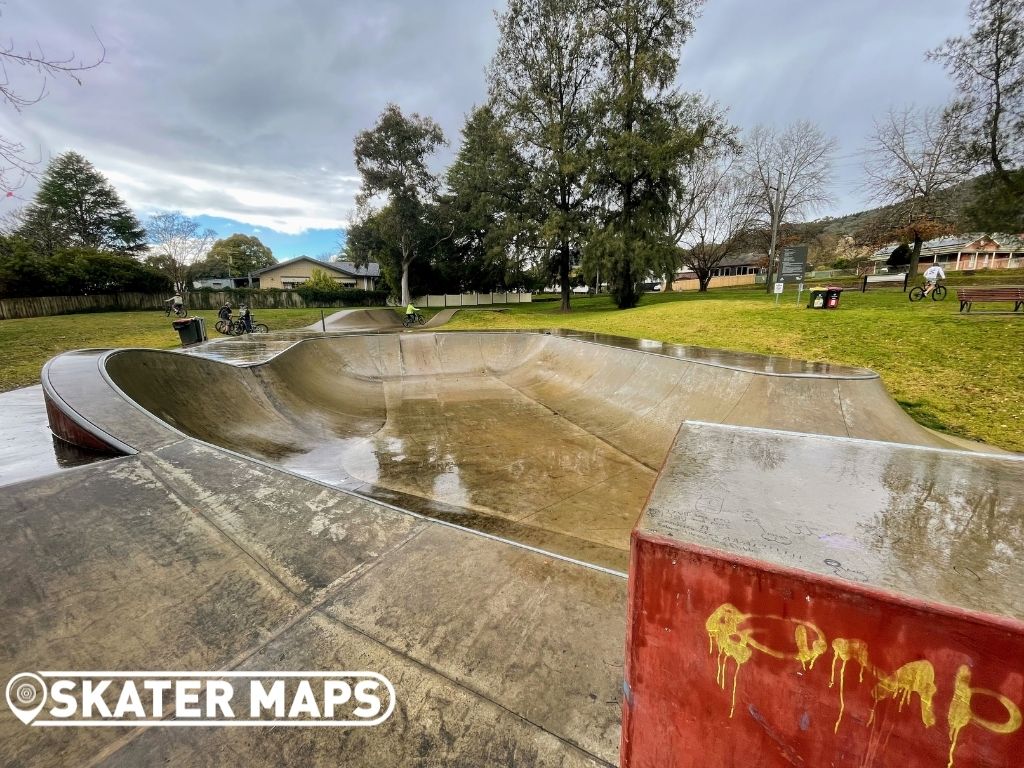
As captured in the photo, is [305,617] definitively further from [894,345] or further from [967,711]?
[894,345]

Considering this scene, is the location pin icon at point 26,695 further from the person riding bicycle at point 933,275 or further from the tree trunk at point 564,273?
the tree trunk at point 564,273

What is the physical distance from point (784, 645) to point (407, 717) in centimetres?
139

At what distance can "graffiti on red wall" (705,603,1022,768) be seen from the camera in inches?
33.4

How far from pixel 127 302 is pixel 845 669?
4143 centimetres

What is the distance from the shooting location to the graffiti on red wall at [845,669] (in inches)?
33.4

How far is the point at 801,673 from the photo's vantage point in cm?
100

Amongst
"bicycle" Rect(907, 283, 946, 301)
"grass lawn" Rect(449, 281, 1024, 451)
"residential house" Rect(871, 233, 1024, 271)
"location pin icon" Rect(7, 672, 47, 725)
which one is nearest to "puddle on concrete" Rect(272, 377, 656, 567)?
"location pin icon" Rect(7, 672, 47, 725)

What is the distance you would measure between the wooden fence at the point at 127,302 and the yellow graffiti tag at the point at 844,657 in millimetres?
31481

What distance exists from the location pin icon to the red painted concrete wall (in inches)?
86.6

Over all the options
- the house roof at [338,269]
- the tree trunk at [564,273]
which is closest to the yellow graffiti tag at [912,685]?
the tree trunk at [564,273]

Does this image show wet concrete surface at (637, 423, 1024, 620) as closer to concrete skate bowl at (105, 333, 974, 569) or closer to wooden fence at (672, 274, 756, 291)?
concrete skate bowl at (105, 333, 974, 569)

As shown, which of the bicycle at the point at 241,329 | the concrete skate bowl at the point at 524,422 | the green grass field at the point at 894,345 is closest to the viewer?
the concrete skate bowl at the point at 524,422

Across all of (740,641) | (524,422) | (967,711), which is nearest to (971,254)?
→ (524,422)

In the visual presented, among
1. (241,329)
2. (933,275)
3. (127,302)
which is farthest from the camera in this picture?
(127,302)
